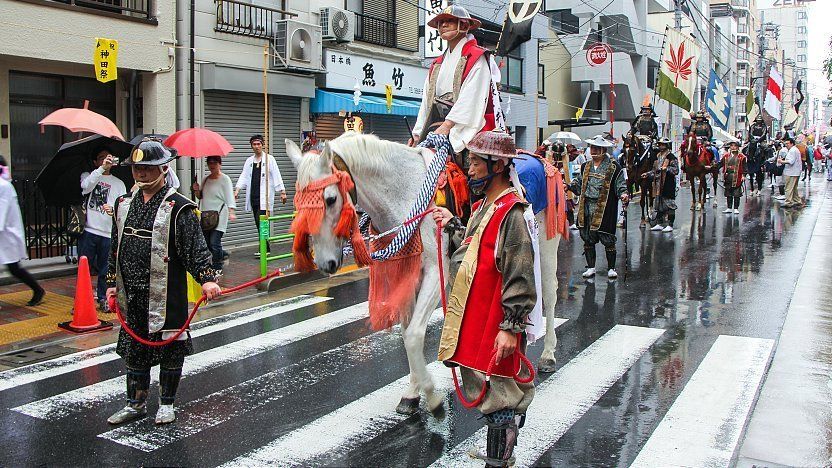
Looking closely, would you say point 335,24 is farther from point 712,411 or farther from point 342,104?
point 712,411

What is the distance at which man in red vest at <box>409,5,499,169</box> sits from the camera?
6324 mm

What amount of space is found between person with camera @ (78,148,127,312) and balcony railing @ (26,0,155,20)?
14.8ft

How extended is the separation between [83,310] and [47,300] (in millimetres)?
2000

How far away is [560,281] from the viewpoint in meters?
12.1

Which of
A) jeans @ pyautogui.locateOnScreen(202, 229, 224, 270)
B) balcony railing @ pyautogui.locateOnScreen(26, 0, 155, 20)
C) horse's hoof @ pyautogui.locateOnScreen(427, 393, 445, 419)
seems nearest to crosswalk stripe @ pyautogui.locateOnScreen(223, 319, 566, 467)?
horse's hoof @ pyautogui.locateOnScreen(427, 393, 445, 419)

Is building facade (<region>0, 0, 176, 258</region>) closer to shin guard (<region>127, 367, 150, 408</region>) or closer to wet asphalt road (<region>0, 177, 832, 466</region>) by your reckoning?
wet asphalt road (<region>0, 177, 832, 466</region>)

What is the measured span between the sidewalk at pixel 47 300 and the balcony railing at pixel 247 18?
4.82m

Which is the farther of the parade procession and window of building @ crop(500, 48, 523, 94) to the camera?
window of building @ crop(500, 48, 523, 94)

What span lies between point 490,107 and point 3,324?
648cm

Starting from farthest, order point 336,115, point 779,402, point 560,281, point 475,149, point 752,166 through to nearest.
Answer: point 752,166 → point 336,115 → point 560,281 → point 779,402 → point 475,149

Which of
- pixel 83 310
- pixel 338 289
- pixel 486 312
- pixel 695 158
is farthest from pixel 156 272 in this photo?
pixel 695 158

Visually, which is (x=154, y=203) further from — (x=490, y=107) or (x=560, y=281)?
A: (x=560, y=281)

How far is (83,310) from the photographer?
8891 millimetres

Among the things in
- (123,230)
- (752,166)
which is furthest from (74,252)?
(752,166)
